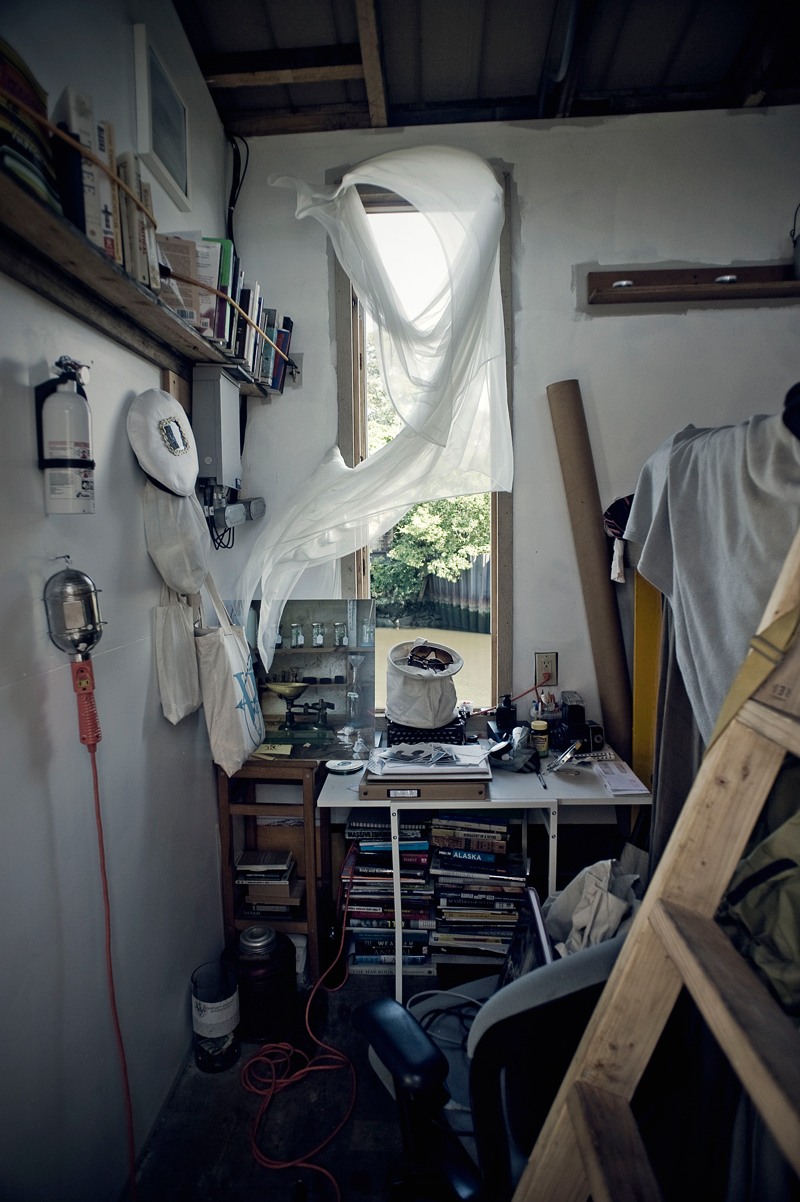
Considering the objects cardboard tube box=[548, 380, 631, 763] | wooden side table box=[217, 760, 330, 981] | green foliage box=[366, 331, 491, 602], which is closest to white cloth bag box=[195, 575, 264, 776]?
wooden side table box=[217, 760, 330, 981]

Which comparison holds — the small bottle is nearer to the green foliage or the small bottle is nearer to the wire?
the wire

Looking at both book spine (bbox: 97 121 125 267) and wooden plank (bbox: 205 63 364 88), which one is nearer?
book spine (bbox: 97 121 125 267)

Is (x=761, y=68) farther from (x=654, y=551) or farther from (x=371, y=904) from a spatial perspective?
(x=371, y=904)

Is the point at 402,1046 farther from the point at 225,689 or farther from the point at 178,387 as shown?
the point at 178,387

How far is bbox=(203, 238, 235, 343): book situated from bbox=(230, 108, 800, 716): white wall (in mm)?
652

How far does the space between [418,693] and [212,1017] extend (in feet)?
4.07

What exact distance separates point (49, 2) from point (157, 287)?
60cm

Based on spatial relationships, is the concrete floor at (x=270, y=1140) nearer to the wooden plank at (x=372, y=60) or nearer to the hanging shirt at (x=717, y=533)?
the hanging shirt at (x=717, y=533)

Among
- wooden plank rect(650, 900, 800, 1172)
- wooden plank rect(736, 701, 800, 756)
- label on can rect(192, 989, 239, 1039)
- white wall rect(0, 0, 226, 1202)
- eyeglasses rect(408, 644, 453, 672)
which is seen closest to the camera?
wooden plank rect(650, 900, 800, 1172)

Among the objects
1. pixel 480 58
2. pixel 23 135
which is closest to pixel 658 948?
pixel 23 135

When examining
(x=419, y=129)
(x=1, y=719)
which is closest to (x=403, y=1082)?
(x=1, y=719)

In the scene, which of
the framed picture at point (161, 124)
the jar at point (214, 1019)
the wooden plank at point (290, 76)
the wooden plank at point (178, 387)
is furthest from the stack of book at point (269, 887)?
the wooden plank at point (290, 76)

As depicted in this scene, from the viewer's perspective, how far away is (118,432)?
1.58m

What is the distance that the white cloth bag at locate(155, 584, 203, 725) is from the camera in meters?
1.79
